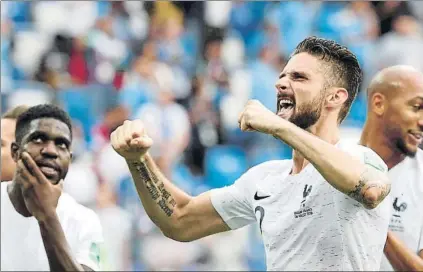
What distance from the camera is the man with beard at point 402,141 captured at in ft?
17.3

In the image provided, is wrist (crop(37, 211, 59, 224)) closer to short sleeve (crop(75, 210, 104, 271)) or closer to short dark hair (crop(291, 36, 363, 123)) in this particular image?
short sleeve (crop(75, 210, 104, 271))

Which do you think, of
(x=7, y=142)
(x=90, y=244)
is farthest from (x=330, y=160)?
(x=7, y=142)

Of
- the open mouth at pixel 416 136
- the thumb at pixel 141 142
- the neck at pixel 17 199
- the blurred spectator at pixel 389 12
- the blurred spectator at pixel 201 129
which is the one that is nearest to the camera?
the thumb at pixel 141 142

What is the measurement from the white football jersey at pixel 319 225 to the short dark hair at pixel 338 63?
0.34 metres

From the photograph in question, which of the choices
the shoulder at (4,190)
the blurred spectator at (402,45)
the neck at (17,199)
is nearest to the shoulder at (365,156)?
the neck at (17,199)

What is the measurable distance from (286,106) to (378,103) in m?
1.22

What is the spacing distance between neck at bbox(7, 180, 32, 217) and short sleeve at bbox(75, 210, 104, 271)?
40 cm

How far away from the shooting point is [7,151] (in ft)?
19.9

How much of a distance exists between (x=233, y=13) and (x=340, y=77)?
794cm

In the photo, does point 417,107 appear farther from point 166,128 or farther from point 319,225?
point 166,128

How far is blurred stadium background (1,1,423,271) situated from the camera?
376 inches

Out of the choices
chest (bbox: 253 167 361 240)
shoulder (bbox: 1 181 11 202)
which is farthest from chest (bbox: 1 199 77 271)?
chest (bbox: 253 167 361 240)

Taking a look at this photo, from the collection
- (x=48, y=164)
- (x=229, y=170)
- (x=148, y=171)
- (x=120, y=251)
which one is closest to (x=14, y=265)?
(x=48, y=164)

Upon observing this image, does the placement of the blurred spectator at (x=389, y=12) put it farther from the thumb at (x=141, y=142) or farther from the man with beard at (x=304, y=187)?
the thumb at (x=141, y=142)
